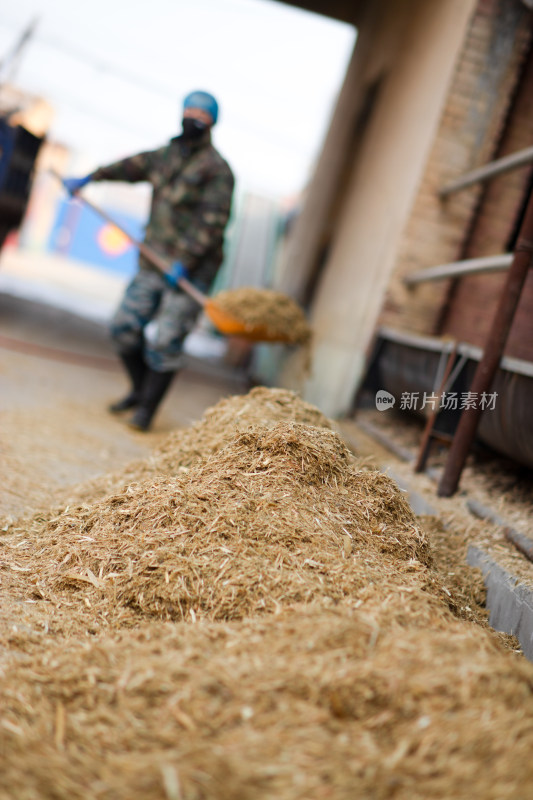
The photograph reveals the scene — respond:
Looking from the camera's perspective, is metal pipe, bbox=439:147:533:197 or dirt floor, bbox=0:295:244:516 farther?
metal pipe, bbox=439:147:533:197

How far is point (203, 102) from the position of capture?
518cm

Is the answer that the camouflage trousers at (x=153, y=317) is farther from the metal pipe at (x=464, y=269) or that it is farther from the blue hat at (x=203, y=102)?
the metal pipe at (x=464, y=269)

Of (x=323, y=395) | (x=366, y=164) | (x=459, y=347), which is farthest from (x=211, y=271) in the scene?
(x=366, y=164)

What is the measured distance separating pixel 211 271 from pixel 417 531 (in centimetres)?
345

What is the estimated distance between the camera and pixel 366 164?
8.00m

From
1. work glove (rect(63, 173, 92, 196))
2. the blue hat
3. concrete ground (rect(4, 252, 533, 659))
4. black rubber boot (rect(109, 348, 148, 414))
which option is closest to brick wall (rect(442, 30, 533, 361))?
concrete ground (rect(4, 252, 533, 659))

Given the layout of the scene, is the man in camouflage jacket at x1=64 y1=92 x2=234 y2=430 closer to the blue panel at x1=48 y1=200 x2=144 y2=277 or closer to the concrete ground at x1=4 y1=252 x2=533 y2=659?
the concrete ground at x1=4 y1=252 x2=533 y2=659

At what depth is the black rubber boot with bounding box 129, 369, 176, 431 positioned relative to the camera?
16.9 ft

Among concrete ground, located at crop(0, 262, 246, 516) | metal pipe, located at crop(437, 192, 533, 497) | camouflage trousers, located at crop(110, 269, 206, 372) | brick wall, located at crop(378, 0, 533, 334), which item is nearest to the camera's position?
metal pipe, located at crop(437, 192, 533, 497)

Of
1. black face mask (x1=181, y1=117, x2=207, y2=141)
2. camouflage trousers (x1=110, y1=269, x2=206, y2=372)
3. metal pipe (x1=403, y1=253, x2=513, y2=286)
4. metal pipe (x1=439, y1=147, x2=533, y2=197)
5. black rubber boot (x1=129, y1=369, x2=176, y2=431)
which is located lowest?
black rubber boot (x1=129, y1=369, x2=176, y2=431)

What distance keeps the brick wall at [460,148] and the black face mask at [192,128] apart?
166 centimetres

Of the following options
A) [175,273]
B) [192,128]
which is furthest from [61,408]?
[192,128]

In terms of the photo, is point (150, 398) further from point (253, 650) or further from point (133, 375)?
point (253, 650)

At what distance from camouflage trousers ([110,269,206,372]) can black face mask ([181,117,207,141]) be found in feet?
3.18
